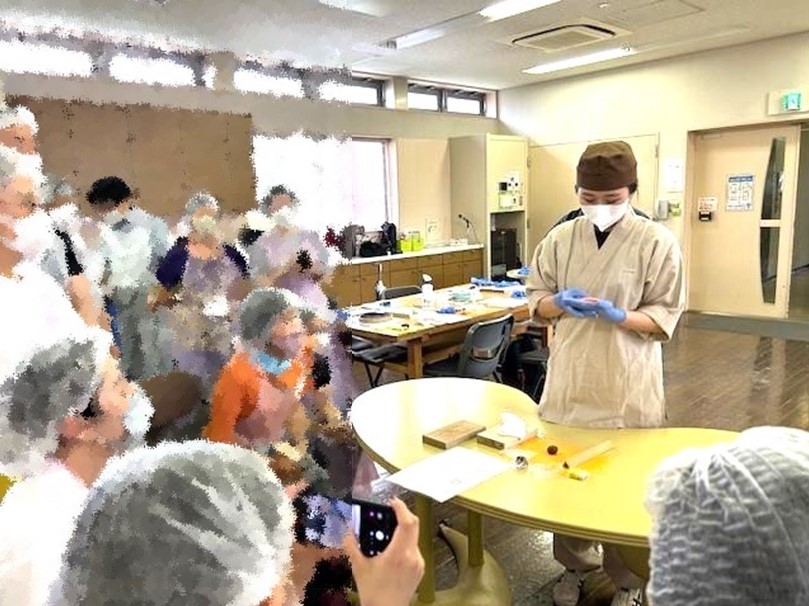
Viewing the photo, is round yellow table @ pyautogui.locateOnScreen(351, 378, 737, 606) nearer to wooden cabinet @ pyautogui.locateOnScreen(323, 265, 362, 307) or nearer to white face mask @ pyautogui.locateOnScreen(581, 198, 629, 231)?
wooden cabinet @ pyautogui.locateOnScreen(323, 265, 362, 307)

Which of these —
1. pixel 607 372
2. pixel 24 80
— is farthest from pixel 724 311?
pixel 24 80

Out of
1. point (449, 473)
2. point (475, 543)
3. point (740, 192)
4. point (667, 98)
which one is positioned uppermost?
point (667, 98)

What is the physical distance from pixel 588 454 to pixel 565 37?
420cm

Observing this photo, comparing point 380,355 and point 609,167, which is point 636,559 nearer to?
point 609,167

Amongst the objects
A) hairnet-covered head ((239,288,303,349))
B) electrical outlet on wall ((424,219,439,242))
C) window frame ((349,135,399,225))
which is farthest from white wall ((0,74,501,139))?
electrical outlet on wall ((424,219,439,242))

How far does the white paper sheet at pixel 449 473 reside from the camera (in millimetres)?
1303

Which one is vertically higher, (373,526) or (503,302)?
(373,526)

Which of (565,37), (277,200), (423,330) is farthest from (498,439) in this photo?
(565,37)

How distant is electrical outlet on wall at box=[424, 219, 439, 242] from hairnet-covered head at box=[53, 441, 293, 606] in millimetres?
5787

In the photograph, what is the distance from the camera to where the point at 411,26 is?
4.27 m

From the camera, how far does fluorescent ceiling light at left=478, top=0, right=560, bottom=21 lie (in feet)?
12.7

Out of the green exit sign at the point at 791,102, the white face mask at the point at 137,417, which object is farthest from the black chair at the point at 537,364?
the green exit sign at the point at 791,102

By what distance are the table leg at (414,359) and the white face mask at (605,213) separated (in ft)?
4.96

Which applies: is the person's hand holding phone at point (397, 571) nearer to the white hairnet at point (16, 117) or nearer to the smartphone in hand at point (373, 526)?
the smartphone in hand at point (373, 526)
